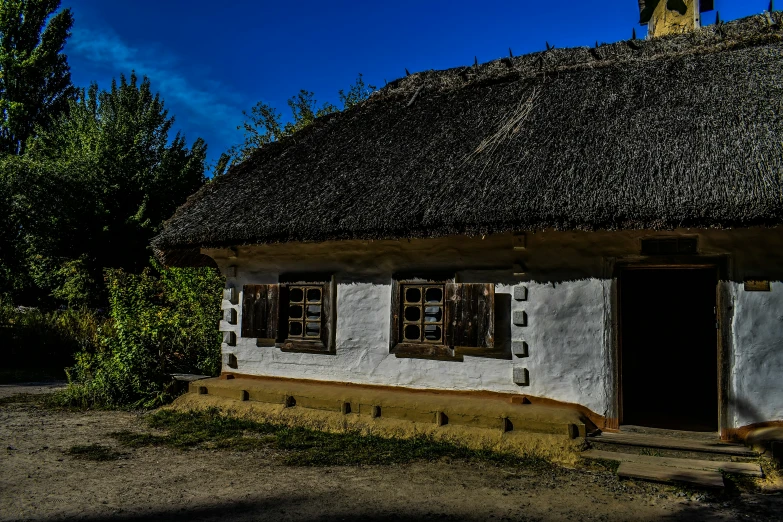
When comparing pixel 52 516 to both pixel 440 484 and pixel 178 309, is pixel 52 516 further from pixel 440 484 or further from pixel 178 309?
pixel 178 309

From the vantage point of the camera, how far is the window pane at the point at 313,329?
7621 mm

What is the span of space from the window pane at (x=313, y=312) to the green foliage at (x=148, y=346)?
255cm

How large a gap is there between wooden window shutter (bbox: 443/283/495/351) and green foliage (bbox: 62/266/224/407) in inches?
177

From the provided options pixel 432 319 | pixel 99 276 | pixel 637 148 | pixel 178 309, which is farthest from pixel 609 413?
pixel 99 276

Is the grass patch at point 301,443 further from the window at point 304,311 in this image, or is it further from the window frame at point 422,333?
the window at point 304,311

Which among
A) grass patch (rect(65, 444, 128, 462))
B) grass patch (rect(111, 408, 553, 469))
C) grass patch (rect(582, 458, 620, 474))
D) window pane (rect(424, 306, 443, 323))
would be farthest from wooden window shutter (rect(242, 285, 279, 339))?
grass patch (rect(582, 458, 620, 474))

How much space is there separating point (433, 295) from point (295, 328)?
6.62 feet

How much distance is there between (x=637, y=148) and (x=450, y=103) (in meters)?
3.19

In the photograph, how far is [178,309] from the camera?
35.2 feet

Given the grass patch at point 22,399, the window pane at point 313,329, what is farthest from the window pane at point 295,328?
the grass patch at point 22,399

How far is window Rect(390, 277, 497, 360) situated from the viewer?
6.38 meters

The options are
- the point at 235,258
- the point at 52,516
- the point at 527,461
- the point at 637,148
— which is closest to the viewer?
the point at 52,516

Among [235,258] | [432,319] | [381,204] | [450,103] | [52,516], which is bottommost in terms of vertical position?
[52,516]

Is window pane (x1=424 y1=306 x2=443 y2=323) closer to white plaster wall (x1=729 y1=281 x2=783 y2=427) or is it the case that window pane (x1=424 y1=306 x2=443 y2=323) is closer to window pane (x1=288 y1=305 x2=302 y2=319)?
window pane (x1=288 y1=305 x2=302 y2=319)
